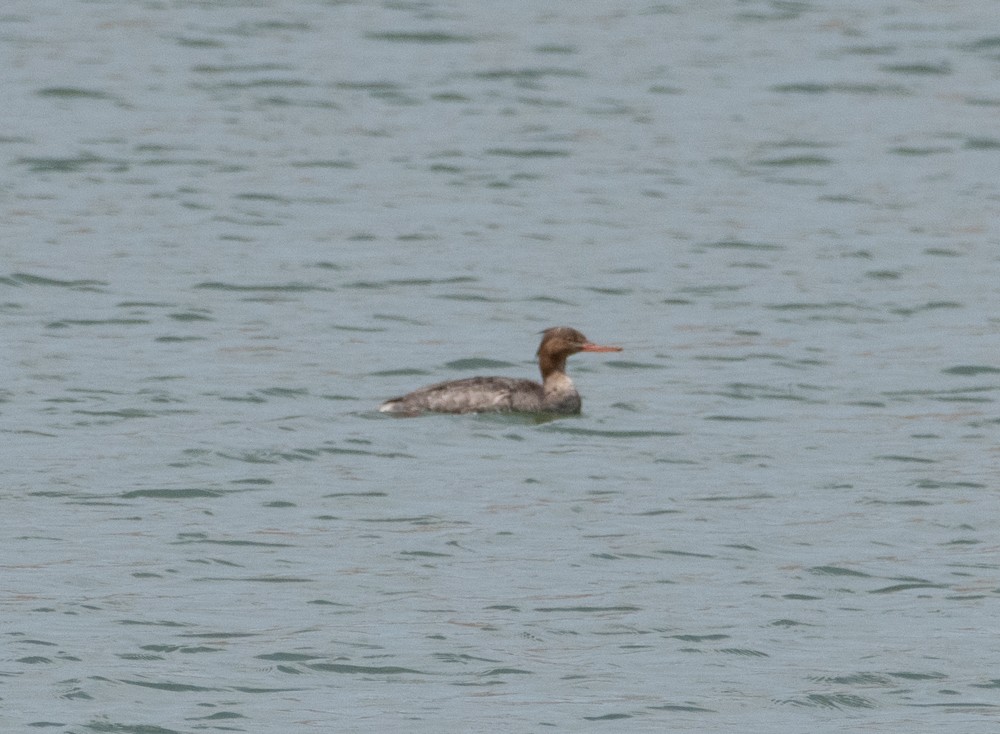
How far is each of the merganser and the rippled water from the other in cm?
17

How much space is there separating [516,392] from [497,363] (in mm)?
1909

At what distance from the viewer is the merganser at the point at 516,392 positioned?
18266 mm

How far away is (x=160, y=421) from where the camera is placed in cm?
1794

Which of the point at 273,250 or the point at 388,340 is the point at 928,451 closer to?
Answer: the point at 388,340

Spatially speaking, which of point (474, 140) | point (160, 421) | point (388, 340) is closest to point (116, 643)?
point (160, 421)

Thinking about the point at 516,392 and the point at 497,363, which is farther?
the point at 497,363

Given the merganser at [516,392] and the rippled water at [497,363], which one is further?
the merganser at [516,392]

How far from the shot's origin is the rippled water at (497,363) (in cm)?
1234

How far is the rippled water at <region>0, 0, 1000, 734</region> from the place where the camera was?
486 inches

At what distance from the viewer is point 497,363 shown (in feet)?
67.6

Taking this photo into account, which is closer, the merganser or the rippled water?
the rippled water

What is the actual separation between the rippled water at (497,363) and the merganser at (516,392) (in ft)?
0.54

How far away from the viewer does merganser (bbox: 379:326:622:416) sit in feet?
59.9

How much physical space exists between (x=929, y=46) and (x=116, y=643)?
1018 inches
